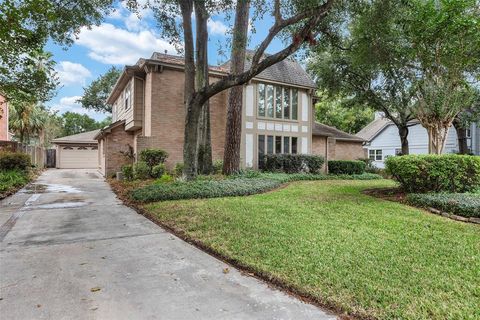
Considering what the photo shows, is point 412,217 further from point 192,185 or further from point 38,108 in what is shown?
point 38,108

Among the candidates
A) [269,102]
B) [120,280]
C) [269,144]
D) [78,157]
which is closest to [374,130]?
[269,102]

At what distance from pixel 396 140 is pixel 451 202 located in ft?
76.6

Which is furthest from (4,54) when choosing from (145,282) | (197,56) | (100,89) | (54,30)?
(100,89)

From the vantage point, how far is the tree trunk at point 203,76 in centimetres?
1218

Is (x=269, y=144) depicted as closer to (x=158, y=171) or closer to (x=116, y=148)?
(x=158, y=171)

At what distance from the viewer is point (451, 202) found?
7.64 metres

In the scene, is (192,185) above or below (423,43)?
below

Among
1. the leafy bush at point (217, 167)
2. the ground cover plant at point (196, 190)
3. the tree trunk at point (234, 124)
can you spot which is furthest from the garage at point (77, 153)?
the ground cover plant at point (196, 190)

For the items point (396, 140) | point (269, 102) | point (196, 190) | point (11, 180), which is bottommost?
point (196, 190)

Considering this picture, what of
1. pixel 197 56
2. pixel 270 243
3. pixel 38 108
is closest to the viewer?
pixel 270 243

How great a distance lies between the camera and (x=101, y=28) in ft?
37.5

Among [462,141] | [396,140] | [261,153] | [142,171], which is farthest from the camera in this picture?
[396,140]

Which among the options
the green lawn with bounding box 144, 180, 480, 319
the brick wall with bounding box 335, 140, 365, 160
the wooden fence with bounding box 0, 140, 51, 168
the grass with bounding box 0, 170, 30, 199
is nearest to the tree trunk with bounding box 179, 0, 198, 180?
the green lawn with bounding box 144, 180, 480, 319

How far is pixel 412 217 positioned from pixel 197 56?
9.69 metres
